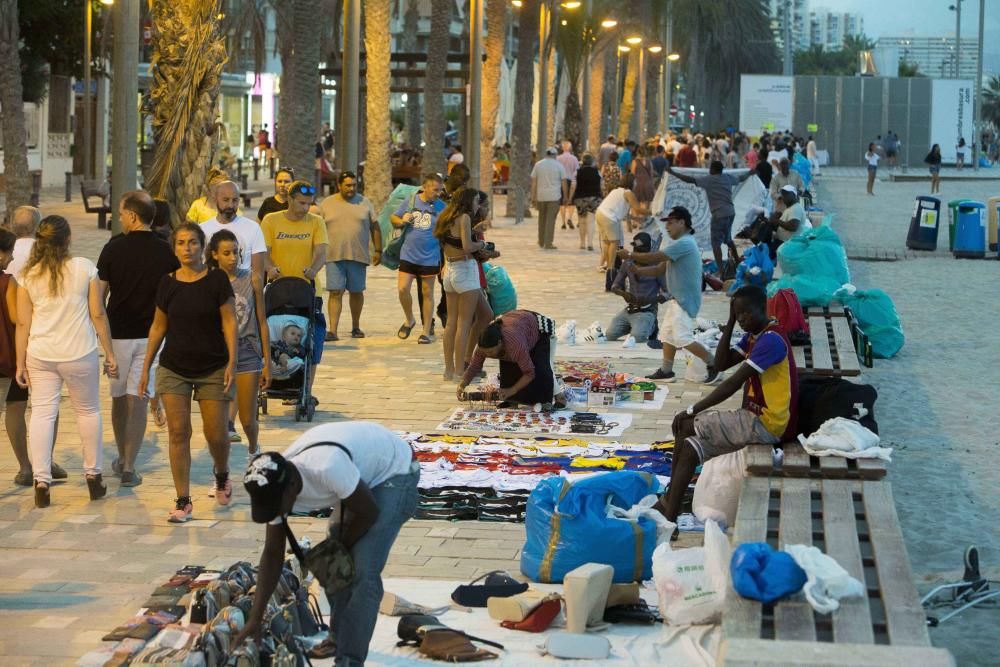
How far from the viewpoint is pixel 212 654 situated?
5.92m

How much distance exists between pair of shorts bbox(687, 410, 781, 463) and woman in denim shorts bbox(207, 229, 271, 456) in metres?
2.75

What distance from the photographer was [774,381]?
8773 millimetres

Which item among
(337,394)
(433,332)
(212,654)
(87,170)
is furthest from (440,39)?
(212,654)

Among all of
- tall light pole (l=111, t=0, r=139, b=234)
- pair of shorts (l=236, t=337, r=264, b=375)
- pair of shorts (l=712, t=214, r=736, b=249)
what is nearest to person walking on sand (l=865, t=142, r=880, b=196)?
pair of shorts (l=712, t=214, r=736, b=249)

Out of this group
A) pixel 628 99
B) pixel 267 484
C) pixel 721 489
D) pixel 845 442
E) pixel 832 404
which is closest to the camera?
pixel 267 484

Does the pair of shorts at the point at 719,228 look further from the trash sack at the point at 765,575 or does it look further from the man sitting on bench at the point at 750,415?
the trash sack at the point at 765,575

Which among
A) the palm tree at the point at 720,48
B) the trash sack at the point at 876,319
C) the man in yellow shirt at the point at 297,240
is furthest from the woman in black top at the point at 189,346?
the palm tree at the point at 720,48

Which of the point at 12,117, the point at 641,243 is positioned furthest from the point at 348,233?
the point at 12,117

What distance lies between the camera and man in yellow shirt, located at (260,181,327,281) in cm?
1317

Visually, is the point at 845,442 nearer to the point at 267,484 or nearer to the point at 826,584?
the point at 826,584

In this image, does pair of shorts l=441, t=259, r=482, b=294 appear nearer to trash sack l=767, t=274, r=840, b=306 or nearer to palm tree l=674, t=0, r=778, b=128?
trash sack l=767, t=274, r=840, b=306

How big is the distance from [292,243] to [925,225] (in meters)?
18.6

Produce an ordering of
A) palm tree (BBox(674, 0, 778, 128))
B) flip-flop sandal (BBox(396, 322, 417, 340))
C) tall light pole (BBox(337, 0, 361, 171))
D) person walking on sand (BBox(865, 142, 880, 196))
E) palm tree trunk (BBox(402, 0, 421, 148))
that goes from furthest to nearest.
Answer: palm tree (BBox(674, 0, 778, 128))
palm tree trunk (BBox(402, 0, 421, 148))
person walking on sand (BBox(865, 142, 880, 196))
tall light pole (BBox(337, 0, 361, 171))
flip-flop sandal (BBox(396, 322, 417, 340))

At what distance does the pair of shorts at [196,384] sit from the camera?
29.0 ft
